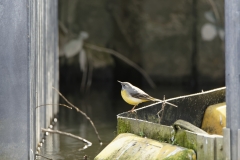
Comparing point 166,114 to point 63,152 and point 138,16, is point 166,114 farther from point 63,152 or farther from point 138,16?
point 138,16

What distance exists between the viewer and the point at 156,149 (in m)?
6.53

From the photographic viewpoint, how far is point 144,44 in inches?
798

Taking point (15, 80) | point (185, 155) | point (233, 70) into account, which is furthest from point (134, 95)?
point (233, 70)

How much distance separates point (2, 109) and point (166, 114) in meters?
2.25

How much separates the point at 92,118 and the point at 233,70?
7152 millimetres

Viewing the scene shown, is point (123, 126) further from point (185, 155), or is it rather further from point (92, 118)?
point (92, 118)

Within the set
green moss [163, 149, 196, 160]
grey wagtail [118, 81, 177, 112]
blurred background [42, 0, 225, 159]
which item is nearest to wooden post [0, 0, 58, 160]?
Answer: grey wagtail [118, 81, 177, 112]

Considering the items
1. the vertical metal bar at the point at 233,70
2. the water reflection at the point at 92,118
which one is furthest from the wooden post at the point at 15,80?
the vertical metal bar at the point at 233,70

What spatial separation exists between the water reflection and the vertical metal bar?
2.79m

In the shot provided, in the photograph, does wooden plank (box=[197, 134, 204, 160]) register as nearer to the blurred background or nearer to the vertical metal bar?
the vertical metal bar

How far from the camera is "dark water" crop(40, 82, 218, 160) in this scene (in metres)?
8.81

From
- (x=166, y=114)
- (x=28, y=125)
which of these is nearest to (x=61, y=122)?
(x=166, y=114)

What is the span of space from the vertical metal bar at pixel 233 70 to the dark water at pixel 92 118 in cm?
273

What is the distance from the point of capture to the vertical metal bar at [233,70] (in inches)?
227
